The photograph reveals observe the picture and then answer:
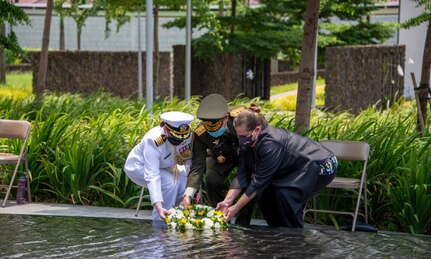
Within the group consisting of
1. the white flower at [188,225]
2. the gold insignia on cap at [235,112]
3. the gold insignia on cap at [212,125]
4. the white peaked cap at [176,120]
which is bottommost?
the white flower at [188,225]

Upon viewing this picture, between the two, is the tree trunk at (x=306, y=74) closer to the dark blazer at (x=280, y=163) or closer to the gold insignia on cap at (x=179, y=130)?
the dark blazer at (x=280, y=163)

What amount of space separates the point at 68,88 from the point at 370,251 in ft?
73.8

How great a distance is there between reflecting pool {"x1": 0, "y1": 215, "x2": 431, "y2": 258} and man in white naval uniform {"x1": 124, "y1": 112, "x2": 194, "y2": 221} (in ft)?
1.04

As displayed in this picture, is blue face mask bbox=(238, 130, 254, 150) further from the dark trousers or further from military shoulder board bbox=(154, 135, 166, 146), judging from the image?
the dark trousers

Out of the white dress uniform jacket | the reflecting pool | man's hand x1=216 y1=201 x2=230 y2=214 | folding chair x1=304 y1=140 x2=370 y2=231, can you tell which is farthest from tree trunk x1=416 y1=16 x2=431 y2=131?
man's hand x1=216 y1=201 x2=230 y2=214

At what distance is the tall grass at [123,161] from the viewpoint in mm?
10281

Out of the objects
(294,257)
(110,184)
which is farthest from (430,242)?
(110,184)

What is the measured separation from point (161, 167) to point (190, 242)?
3.10 feet

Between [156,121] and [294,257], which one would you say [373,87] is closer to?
[156,121]

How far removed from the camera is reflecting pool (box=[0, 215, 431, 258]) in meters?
7.92

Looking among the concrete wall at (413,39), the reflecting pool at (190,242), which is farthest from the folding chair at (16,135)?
the concrete wall at (413,39)

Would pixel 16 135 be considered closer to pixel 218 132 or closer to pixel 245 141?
pixel 218 132

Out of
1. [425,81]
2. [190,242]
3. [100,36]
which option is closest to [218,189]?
[190,242]

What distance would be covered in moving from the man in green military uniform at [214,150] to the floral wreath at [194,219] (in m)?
0.15
